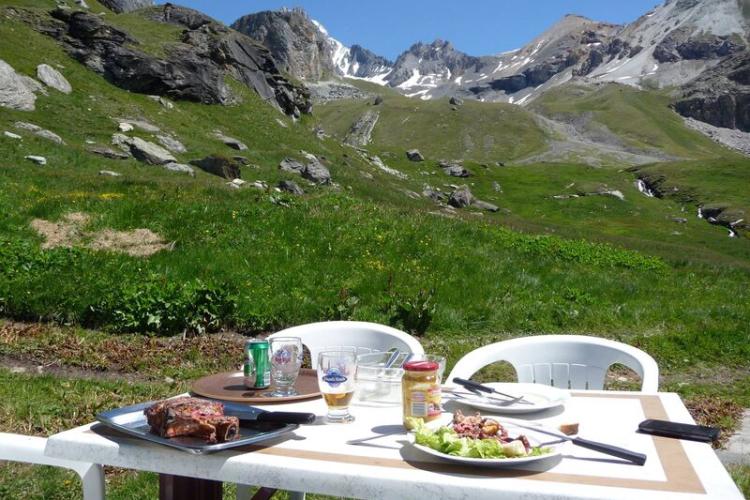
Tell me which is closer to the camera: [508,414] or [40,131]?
[508,414]

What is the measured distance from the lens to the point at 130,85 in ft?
155

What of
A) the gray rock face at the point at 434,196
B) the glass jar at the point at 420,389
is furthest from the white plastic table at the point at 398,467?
the gray rock face at the point at 434,196

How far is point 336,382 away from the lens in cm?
326

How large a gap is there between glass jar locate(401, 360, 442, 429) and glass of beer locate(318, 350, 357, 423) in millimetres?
278

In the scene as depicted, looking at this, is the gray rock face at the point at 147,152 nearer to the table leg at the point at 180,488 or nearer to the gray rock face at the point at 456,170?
the table leg at the point at 180,488

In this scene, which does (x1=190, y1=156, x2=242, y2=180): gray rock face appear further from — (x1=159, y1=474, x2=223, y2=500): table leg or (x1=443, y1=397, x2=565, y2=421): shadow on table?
(x1=159, y1=474, x2=223, y2=500): table leg

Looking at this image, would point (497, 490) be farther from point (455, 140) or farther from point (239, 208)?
point (455, 140)

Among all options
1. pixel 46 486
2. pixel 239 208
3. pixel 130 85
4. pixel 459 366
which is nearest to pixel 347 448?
pixel 459 366

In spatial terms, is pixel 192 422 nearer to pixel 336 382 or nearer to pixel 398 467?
pixel 336 382

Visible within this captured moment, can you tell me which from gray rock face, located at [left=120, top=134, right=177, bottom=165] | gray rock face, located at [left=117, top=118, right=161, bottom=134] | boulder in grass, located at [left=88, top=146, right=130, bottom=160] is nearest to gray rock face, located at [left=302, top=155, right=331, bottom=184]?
gray rock face, located at [left=120, top=134, right=177, bottom=165]

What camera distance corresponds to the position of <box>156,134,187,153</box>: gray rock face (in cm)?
3700

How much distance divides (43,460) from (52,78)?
41471mm

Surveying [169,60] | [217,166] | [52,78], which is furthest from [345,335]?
[169,60]

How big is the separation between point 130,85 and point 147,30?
14307 millimetres
